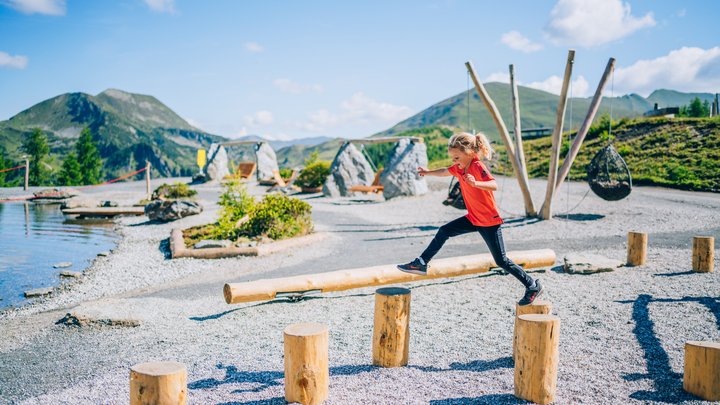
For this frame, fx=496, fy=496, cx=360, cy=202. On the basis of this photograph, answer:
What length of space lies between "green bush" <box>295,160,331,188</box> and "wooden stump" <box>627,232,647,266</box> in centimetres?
1644

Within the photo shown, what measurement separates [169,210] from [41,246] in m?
3.74

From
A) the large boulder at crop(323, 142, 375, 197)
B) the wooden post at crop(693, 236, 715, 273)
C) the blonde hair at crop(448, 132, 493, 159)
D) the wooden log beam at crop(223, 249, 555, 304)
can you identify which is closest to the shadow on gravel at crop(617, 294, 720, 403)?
the wooden post at crop(693, 236, 715, 273)

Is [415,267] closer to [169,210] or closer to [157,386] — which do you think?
[157,386]

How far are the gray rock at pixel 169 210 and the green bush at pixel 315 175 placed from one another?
844 centimetres

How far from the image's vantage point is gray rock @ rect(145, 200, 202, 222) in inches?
595

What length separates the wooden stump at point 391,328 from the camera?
4246mm

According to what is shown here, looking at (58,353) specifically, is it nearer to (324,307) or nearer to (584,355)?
(324,307)

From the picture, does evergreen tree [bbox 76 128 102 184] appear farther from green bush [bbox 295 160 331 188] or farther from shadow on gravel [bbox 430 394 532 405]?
shadow on gravel [bbox 430 394 532 405]

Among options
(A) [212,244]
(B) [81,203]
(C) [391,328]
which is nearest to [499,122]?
(A) [212,244]

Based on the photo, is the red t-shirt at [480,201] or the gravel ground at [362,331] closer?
the gravel ground at [362,331]

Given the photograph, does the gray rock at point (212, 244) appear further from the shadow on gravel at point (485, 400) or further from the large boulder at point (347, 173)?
the large boulder at point (347, 173)

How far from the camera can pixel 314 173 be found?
23.6 m

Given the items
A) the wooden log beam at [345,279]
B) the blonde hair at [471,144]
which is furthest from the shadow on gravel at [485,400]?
the wooden log beam at [345,279]

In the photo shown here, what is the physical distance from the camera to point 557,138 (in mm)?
12266
